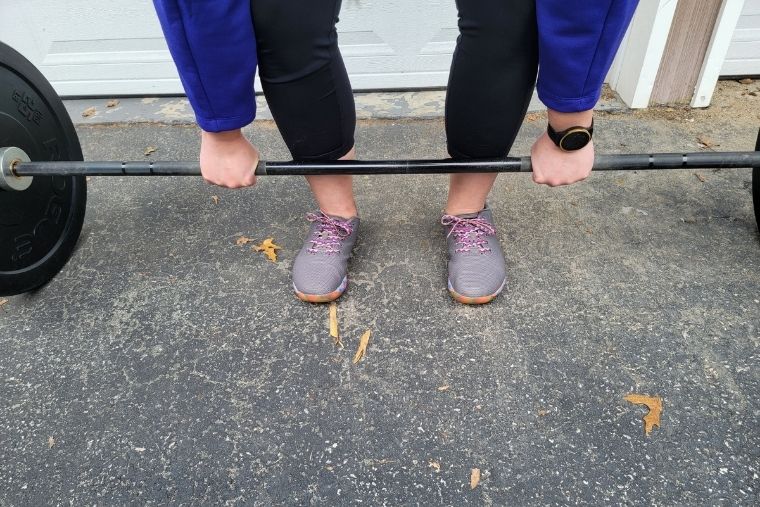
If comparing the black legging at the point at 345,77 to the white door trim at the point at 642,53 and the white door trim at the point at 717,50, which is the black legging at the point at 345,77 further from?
the white door trim at the point at 717,50

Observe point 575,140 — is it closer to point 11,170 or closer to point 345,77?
point 345,77

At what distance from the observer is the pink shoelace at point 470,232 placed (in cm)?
121

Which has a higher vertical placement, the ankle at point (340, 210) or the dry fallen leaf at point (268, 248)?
the ankle at point (340, 210)

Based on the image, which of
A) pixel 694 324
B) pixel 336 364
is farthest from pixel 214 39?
pixel 694 324

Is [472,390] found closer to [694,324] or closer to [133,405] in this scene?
[694,324]

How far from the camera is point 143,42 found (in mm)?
2023

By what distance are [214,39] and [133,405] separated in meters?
0.69

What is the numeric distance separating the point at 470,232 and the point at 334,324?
0.40m

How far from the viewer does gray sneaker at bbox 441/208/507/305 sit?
1.14m

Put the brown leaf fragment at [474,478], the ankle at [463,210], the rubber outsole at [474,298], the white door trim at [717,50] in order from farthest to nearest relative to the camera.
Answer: the white door trim at [717,50]
the ankle at [463,210]
the rubber outsole at [474,298]
the brown leaf fragment at [474,478]

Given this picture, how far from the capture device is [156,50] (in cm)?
205

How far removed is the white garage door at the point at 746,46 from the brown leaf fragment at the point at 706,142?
1.72 feet

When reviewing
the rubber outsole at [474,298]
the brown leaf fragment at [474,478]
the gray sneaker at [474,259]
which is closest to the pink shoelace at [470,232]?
the gray sneaker at [474,259]

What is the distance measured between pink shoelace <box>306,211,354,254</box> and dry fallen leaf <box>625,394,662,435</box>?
0.70 m
